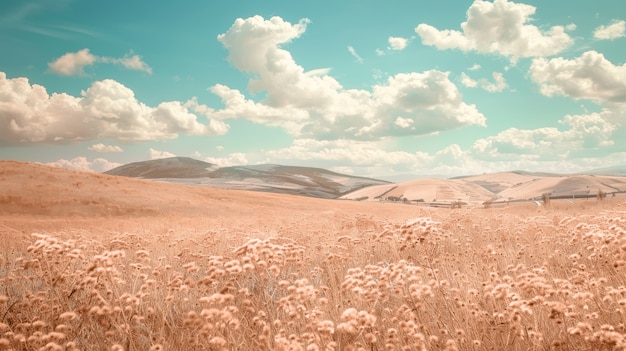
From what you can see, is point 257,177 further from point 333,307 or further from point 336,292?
point 333,307

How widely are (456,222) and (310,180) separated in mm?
159697

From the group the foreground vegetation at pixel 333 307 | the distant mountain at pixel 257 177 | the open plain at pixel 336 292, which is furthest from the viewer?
the distant mountain at pixel 257 177

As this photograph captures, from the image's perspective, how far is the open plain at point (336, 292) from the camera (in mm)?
4238

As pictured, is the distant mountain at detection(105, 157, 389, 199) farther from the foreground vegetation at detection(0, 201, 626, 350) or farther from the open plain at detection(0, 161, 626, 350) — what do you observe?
the foreground vegetation at detection(0, 201, 626, 350)

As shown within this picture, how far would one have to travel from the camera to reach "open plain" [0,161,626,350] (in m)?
4.24

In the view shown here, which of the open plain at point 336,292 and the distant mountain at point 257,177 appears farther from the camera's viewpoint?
the distant mountain at point 257,177

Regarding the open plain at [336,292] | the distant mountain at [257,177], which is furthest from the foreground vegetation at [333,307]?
the distant mountain at [257,177]

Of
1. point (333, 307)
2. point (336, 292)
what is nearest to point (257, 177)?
point (336, 292)

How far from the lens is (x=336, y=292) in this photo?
621 cm

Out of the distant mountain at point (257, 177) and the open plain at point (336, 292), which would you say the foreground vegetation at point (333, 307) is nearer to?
the open plain at point (336, 292)

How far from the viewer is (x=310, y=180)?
576 ft

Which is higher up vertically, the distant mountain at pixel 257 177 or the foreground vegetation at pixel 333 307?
the distant mountain at pixel 257 177

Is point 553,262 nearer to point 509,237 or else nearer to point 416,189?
point 509,237

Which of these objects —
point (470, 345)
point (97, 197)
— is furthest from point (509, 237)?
point (97, 197)
